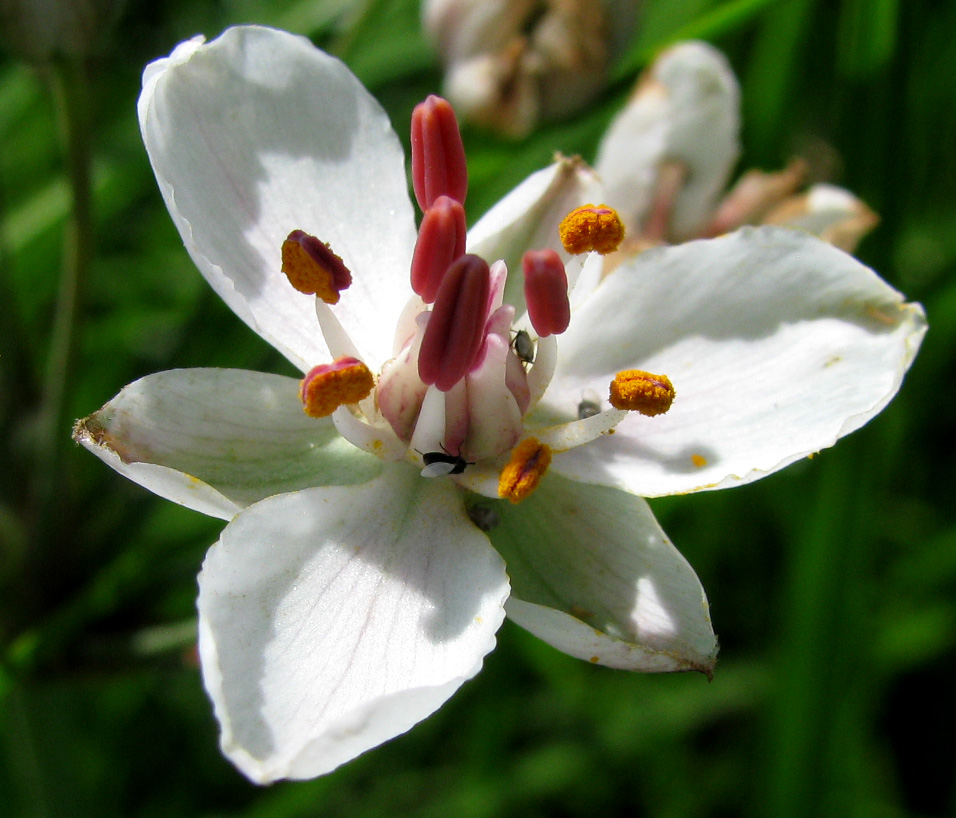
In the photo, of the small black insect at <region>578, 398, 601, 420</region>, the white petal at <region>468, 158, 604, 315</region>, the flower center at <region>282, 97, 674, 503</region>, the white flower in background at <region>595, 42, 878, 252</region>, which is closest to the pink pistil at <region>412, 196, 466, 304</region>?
the flower center at <region>282, 97, 674, 503</region>

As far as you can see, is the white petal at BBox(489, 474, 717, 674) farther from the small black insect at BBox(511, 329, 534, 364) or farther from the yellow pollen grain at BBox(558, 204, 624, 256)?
the yellow pollen grain at BBox(558, 204, 624, 256)

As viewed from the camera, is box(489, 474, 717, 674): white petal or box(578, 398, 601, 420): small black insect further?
box(578, 398, 601, 420): small black insect

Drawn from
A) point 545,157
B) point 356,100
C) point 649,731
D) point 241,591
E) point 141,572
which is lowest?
point 649,731

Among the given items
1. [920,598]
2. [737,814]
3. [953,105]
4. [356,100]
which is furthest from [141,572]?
[953,105]

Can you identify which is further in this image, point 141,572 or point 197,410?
point 141,572

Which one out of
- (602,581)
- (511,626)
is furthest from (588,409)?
(511,626)

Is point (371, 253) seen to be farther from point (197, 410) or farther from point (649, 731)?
point (649, 731)

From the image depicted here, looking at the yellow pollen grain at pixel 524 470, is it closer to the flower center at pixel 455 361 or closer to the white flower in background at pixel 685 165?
the flower center at pixel 455 361

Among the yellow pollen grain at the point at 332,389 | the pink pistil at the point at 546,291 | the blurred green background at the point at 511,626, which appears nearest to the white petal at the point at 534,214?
the pink pistil at the point at 546,291

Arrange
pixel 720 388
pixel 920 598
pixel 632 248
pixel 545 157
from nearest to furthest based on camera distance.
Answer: pixel 720 388 → pixel 632 248 → pixel 545 157 → pixel 920 598
